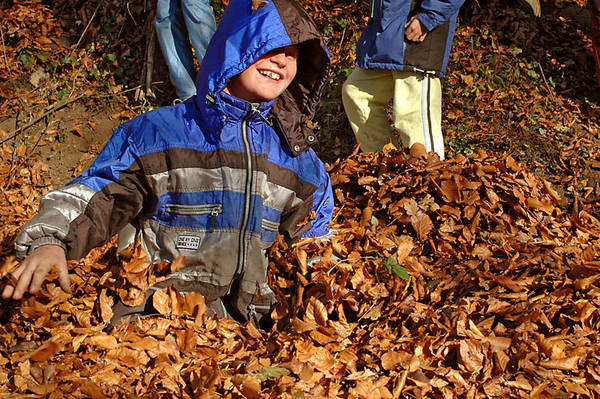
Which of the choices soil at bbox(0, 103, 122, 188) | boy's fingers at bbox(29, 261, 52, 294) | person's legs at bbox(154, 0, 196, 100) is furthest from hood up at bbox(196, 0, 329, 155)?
soil at bbox(0, 103, 122, 188)

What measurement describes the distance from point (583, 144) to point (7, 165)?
574 centimetres

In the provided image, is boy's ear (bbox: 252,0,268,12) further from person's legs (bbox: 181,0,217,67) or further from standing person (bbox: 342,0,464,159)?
person's legs (bbox: 181,0,217,67)

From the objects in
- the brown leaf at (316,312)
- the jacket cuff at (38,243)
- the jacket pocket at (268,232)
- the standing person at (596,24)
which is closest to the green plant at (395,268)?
the brown leaf at (316,312)

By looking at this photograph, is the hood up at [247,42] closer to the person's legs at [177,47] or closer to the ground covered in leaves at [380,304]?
the ground covered in leaves at [380,304]

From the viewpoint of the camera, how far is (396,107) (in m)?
4.15

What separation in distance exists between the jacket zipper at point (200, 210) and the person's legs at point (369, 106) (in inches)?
89.7

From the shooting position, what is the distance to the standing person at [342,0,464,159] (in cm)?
396

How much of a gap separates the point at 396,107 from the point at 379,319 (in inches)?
87.7

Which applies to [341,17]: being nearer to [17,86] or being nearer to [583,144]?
[583,144]

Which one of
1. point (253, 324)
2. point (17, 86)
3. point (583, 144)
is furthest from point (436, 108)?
point (17, 86)

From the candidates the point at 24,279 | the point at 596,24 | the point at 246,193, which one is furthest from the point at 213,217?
the point at 596,24

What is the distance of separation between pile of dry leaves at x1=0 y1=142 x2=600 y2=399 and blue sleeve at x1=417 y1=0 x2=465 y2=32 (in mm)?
Result: 1392

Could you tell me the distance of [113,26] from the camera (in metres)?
6.14

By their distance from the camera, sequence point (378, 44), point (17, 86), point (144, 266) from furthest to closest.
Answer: point (17, 86)
point (378, 44)
point (144, 266)
